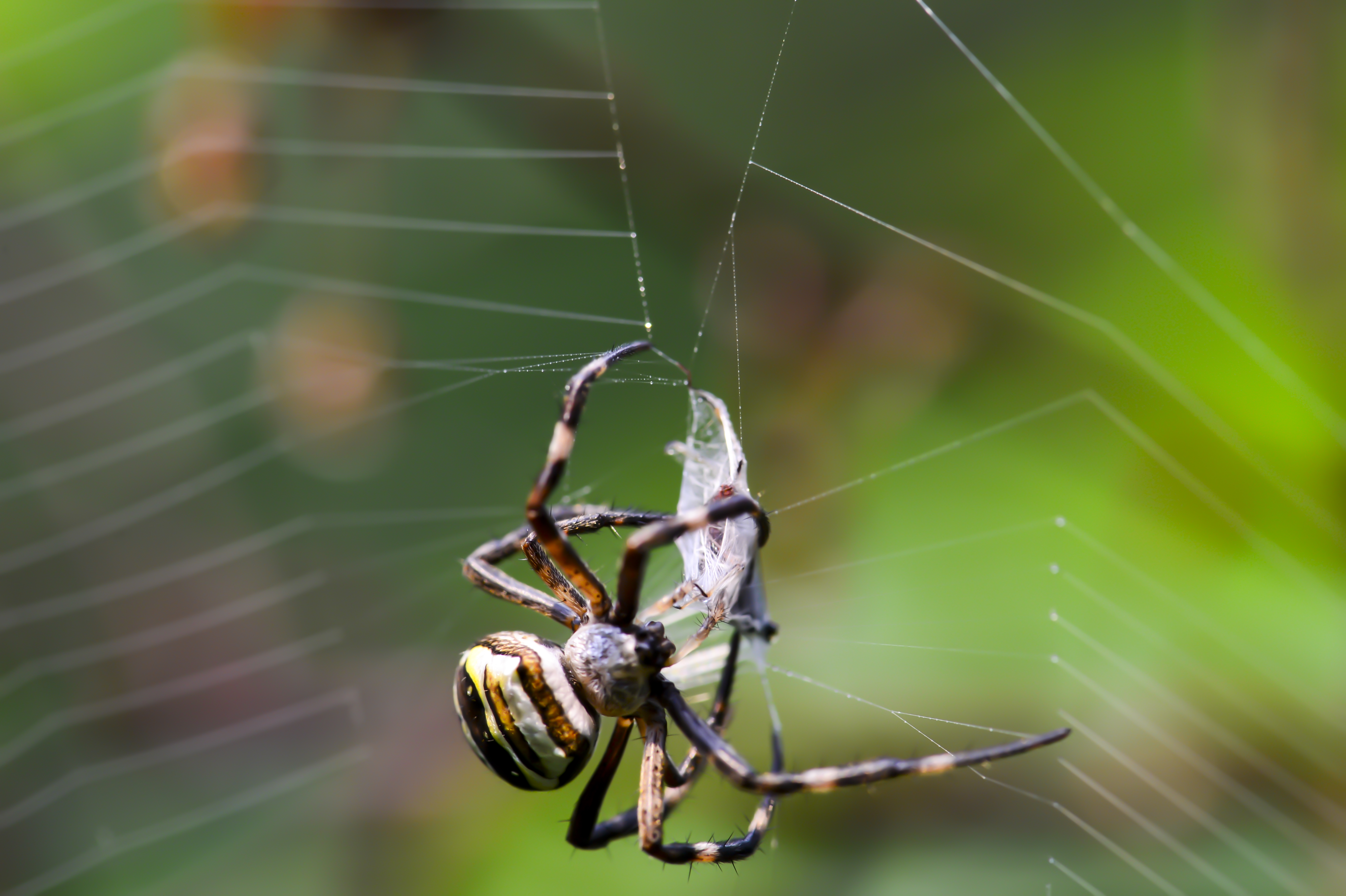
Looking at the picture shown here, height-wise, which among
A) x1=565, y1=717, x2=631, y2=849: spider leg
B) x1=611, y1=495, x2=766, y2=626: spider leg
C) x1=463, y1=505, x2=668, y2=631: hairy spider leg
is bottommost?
x1=565, y1=717, x2=631, y2=849: spider leg

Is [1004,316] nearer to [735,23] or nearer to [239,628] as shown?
[735,23]

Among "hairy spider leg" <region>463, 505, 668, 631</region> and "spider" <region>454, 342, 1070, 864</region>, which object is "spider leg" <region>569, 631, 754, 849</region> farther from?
"hairy spider leg" <region>463, 505, 668, 631</region>

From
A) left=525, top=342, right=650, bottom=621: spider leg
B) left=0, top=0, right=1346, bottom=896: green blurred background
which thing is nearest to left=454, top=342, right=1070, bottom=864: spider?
left=525, top=342, right=650, bottom=621: spider leg

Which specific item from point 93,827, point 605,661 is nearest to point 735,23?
point 605,661

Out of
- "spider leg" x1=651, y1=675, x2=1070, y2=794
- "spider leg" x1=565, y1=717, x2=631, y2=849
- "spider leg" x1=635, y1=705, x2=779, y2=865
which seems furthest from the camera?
"spider leg" x1=565, y1=717, x2=631, y2=849

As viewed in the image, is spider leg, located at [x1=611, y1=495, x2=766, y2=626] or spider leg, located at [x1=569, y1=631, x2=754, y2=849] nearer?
spider leg, located at [x1=611, y1=495, x2=766, y2=626]

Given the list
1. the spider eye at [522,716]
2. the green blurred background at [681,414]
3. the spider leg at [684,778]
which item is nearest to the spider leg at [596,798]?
the spider leg at [684,778]

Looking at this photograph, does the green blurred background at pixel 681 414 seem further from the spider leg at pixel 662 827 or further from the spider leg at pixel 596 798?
the spider leg at pixel 596 798

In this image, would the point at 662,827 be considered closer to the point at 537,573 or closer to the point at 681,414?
the point at 537,573
